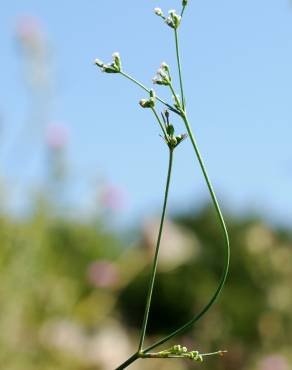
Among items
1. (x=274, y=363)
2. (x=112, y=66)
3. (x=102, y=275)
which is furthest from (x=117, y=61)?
(x=274, y=363)

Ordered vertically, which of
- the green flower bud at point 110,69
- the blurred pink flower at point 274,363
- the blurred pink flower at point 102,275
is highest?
the blurred pink flower at point 102,275

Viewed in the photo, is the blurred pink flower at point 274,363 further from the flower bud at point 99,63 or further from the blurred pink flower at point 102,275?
the flower bud at point 99,63

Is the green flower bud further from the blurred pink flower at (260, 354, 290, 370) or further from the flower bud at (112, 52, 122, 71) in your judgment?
the blurred pink flower at (260, 354, 290, 370)

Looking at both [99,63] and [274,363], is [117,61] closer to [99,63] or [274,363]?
[99,63]

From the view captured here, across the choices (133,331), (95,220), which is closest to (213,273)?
(133,331)

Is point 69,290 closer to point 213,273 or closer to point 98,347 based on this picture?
point 98,347

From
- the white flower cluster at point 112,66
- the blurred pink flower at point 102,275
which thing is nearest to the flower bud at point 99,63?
the white flower cluster at point 112,66

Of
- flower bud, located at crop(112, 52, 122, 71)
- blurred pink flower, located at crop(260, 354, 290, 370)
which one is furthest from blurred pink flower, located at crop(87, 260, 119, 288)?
flower bud, located at crop(112, 52, 122, 71)

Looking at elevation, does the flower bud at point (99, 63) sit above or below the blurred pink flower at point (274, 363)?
below
